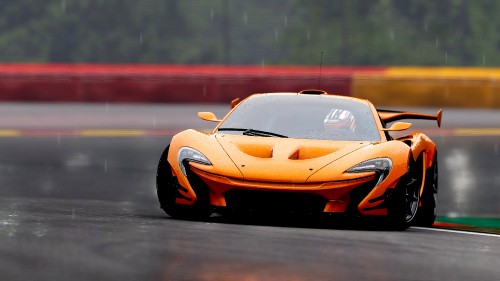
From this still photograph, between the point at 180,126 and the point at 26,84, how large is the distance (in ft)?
17.6

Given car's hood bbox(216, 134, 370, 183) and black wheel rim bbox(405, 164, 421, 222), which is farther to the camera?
black wheel rim bbox(405, 164, 421, 222)

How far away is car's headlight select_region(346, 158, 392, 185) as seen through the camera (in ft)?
34.2

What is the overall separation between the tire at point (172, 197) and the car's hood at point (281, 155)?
1.49ft

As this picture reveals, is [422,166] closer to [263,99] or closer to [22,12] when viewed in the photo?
[263,99]

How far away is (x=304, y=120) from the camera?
39.4ft

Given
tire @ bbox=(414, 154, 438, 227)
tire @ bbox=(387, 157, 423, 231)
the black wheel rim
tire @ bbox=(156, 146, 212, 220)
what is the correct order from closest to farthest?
1. tire @ bbox=(387, 157, 423, 231)
2. tire @ bbox=(156, 146, 212, 220)
3. the black wheel rim
4. tire @ bbox=(414, 154, 438, 227)

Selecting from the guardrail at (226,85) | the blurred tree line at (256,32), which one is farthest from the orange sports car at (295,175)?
the blurred tree line at (256,32)

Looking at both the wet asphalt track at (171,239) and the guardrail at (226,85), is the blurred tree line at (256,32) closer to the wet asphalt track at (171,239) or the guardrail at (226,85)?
the guardrail at (226,85)

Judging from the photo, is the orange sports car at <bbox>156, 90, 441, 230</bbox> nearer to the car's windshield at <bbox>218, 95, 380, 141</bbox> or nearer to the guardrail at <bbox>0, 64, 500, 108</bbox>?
the car's windshield at <bbox>218, 95, 380, 141</bbox>

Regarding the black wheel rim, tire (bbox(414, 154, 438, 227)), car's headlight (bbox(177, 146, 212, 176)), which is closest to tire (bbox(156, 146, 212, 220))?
car's headlight (bbox(177, 146, 212, 176))

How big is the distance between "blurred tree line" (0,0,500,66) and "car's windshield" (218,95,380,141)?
15.7 m

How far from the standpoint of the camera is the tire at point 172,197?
1071cm

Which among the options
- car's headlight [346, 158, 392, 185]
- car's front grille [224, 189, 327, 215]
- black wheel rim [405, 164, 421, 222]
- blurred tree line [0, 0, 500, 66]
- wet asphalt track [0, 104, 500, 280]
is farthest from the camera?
blurred tree line [0, 0, 500, 66]

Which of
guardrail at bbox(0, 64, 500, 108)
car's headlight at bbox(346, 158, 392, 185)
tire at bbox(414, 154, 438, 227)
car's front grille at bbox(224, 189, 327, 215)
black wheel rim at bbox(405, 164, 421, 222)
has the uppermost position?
car's headlight at bbox(346, 158, 392, 185)
